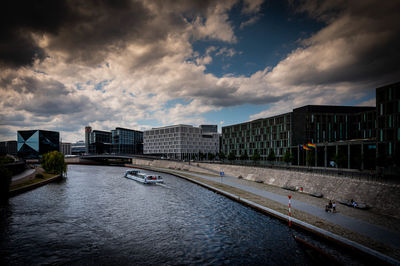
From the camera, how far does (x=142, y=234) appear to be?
966 inches

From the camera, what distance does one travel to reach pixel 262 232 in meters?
24.4

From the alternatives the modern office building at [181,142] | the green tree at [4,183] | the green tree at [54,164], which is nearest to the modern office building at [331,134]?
the modern office building at [181,142]

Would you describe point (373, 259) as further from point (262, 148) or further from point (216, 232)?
point (262, 148)

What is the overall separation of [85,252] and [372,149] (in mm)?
73438

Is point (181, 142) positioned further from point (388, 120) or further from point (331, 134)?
point (388, 120)

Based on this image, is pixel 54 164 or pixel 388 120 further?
pixel 54 164

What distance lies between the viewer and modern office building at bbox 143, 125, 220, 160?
6949 inches

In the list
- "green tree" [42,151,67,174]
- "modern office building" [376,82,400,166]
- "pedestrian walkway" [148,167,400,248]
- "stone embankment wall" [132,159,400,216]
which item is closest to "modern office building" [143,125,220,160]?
"green tree" [42,151,67,174]

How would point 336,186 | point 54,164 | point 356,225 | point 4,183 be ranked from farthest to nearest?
1. point 54,164
2. point 4,183
3. point 336,186
4. point 356,225

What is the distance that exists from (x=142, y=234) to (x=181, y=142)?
15137 cm

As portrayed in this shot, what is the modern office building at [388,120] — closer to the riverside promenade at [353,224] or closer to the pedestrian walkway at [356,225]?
the riverside promenade at [353,224]

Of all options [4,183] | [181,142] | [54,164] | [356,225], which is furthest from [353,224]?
[181,142]

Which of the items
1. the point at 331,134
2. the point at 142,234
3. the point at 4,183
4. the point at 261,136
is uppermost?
the point at 331,134

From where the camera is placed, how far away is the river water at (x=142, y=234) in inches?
752
